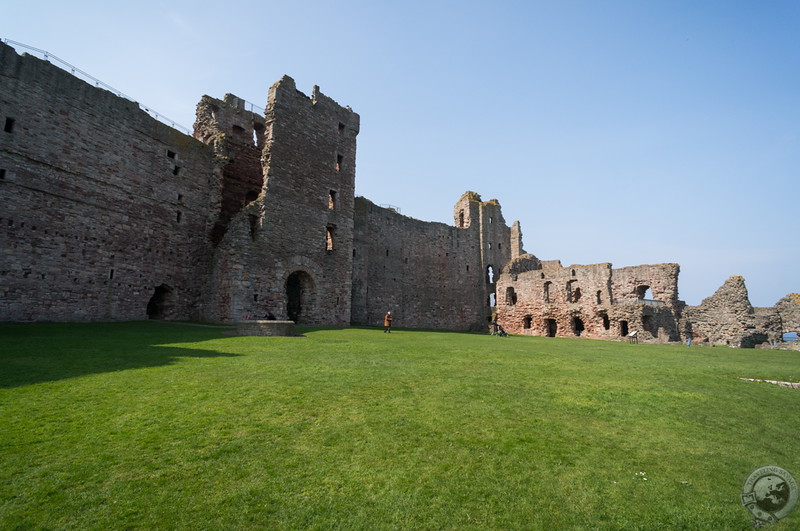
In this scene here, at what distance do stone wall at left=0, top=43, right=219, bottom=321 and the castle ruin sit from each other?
5cm

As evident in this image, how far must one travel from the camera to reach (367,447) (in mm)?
4211

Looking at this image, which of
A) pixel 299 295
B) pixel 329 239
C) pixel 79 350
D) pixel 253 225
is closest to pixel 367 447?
pixel 79 350

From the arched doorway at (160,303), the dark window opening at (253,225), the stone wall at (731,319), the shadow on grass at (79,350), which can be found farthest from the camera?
the stone wall at (731,319)

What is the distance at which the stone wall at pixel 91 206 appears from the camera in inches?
547

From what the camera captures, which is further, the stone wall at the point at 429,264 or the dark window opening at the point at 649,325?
the stone wall at the point at 429,264

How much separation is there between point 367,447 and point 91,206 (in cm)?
1696

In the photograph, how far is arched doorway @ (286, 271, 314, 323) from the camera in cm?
2141

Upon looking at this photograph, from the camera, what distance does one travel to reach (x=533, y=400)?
621 centimetres

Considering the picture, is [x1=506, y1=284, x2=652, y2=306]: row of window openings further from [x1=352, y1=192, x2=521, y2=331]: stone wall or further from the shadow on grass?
the shadow on grass

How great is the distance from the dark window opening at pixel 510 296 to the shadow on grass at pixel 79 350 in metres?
26.2

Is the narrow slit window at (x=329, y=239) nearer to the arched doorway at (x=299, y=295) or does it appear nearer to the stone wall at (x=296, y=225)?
the stone wall at (x=296, y=225)

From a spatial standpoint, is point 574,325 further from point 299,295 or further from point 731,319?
point 299,295

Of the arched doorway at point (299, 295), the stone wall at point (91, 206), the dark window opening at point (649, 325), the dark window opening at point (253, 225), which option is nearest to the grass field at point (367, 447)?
the stone wall at point (91, 206)

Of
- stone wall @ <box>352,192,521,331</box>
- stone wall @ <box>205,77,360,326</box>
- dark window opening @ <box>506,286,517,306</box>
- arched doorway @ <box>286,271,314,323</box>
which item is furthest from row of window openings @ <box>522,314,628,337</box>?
arched doorway @ <box>286,271,314,323</box>
